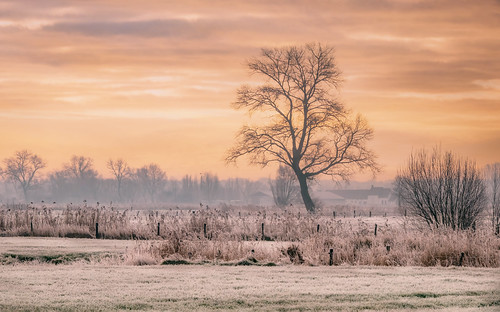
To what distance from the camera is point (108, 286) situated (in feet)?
51.8

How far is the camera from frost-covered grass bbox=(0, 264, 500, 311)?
1363 centimetres

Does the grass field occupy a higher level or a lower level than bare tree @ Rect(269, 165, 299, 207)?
lower

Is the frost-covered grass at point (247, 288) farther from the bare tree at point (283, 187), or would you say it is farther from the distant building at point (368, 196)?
the distant building at point (368, 196)

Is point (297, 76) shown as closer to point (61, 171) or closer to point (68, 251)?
point (68, 251)

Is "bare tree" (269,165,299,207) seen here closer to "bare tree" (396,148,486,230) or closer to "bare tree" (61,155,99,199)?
"bare tree" (396,148,486,230)

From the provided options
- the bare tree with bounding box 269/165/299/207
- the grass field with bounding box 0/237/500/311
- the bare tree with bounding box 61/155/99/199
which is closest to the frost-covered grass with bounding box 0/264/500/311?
the grass field with bounding box 0/237/500/311

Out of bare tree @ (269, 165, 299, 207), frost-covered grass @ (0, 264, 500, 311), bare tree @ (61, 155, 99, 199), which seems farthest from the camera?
bare tree @ (61, 155, 99, 199)

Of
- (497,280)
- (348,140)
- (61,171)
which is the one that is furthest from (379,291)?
(61,171)

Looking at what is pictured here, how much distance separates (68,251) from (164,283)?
439 inches

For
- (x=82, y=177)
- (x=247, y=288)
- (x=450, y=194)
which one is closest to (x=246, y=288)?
(x=247, y=288)

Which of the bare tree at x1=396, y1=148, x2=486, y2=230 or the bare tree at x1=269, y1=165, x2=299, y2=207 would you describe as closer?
the bare tree at x1=396, y1=148, x2=486, y2=230

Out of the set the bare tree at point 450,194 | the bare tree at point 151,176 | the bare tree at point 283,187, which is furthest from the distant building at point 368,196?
A: the bare tree at point 450,194

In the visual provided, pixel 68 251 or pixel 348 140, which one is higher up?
pixel 348 140

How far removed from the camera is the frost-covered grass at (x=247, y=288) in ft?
44.7
